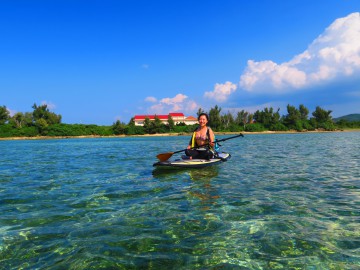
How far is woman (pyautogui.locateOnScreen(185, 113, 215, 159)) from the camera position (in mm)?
14715

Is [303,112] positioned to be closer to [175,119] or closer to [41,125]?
[175,119]

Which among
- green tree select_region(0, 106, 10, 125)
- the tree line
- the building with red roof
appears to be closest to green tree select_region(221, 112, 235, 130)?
the tree line

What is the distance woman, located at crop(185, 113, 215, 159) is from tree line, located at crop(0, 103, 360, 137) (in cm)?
10123

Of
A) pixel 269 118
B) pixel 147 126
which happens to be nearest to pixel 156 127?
pixel 147 126

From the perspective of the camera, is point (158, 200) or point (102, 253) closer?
point (102, 253)

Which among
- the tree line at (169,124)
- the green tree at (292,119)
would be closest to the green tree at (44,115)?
the tree line at (169,124)

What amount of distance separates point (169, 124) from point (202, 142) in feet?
362

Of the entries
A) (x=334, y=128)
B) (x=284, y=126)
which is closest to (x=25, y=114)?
(x=284, y=126)

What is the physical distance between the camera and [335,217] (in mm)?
6305

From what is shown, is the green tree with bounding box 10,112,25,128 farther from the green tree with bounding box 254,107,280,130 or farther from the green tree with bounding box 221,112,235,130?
the green tree with bounding box 254,107,280,130

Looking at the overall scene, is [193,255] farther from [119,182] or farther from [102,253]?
[119,182]

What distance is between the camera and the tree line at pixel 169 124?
114938 millimetres

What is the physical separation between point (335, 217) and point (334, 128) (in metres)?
151

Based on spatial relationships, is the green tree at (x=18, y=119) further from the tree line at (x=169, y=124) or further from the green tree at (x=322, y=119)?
the green tree at (x=322, y=119)
